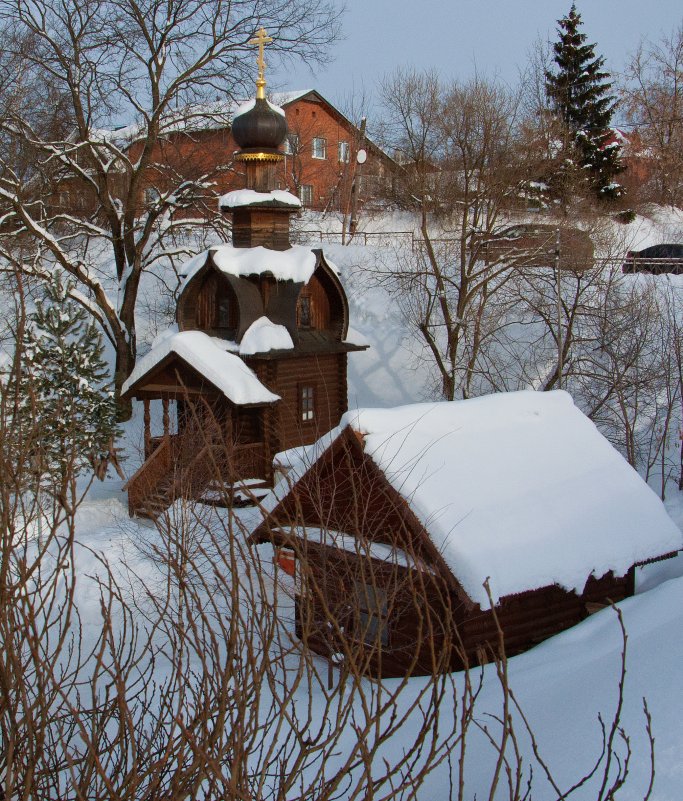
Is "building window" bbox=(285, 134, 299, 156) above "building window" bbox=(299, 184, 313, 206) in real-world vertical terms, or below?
above

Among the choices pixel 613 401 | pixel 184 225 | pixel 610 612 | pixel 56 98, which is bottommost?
pixel 610 612

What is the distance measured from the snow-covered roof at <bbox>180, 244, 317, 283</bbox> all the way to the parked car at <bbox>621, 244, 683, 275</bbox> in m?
11.4

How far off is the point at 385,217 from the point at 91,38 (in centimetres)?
1682

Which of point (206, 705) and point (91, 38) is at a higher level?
point (91, 38)

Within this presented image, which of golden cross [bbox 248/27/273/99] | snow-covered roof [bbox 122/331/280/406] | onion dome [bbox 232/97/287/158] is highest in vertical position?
golden cross [bbox 248/27/273/99]

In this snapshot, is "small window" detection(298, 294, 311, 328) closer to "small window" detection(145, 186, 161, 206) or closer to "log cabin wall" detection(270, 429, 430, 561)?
"log cabin wall" detection(270, 429, 430, 561)

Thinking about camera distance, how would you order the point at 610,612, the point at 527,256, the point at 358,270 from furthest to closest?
the point at 358,270 → the point at 527,256 → the point at 610,612

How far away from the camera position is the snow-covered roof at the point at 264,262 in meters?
16.8

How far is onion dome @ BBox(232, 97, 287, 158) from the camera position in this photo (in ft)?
58.0

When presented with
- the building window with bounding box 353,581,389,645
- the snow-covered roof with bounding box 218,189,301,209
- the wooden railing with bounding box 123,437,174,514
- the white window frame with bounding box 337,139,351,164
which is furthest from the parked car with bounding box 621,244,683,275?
the building window with bounding box 353,581,389,645

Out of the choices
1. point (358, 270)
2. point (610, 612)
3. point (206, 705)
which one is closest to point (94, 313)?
point (358, 270)

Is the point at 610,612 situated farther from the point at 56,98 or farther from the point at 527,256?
the point at 56,98

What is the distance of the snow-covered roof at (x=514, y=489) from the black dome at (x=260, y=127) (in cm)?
872

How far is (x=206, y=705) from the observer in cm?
312
